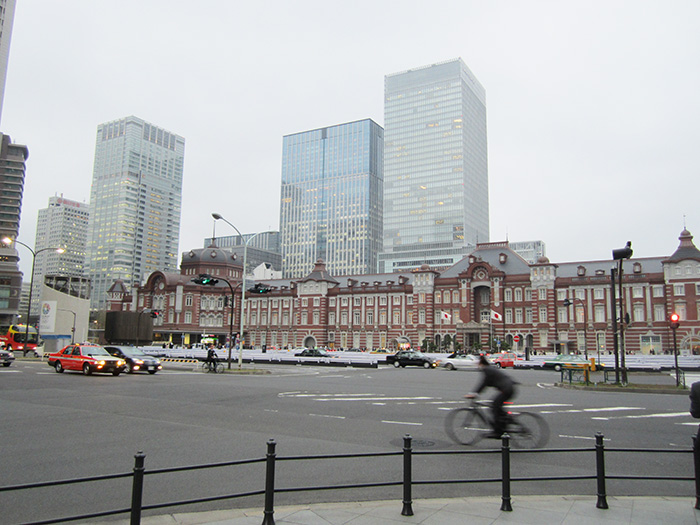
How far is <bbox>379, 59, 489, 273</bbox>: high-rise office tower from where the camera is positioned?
517ft

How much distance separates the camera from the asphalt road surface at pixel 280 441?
7.72 m

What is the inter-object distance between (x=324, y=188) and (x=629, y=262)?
138074mm

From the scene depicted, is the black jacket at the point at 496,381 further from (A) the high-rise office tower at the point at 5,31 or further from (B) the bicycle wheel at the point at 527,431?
(A) the high-rise office tower at the point at 5,31

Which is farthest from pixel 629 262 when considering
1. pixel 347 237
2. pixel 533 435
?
pixel 347 237

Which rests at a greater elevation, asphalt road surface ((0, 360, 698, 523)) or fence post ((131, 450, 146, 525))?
fence post ((131, 450, 146, 525))

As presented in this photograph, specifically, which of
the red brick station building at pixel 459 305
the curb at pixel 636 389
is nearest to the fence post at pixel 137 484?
the curb at pixel 636 389

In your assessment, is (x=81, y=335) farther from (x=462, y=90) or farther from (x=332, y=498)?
(x=462, y=90)

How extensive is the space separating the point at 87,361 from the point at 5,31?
132 m

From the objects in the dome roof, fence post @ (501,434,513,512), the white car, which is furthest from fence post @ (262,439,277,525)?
the dome roof

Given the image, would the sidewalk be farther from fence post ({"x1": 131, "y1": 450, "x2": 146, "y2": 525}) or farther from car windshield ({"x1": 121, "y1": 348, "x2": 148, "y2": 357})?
car windshield ({"x1": 121, "y1": 348, "x2": 148, "y2": 357})

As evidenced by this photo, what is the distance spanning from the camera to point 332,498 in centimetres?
734

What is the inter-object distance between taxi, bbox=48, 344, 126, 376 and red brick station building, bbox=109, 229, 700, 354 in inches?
1158

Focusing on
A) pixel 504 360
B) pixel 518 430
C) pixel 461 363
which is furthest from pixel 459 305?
pixel 518 430

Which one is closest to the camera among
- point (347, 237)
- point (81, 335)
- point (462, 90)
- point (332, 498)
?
point (332, 498)
